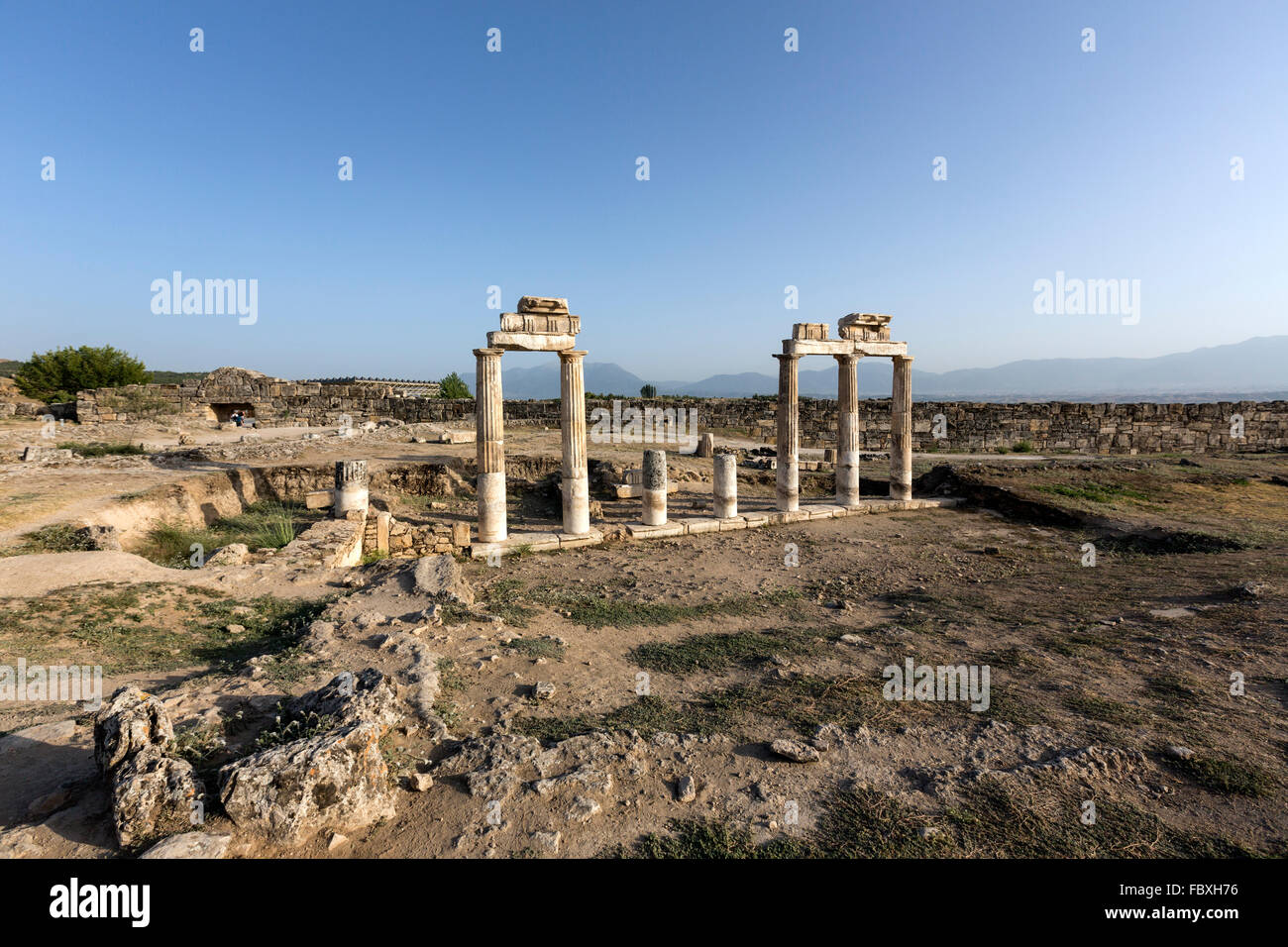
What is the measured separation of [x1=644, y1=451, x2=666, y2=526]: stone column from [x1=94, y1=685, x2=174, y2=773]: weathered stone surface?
995 centimetres

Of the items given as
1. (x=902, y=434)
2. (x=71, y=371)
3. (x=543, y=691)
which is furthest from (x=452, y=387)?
(x=543, y=691)

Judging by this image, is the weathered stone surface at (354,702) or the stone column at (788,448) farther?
the stone column at (788,448)

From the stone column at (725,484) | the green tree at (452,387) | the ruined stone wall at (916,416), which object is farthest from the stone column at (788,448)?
the green tree at (452,387)

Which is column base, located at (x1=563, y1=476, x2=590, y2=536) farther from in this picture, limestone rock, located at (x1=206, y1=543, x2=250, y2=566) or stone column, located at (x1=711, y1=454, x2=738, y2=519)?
limestone rock, located at (x1=206, y1=543, x2=250, y2=566)

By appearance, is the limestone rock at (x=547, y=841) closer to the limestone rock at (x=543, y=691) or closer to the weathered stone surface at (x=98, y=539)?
the limestone rock at (x=543, y=691)

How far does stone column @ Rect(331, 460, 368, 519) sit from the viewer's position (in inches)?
492

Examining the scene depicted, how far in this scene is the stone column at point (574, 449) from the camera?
12305mm

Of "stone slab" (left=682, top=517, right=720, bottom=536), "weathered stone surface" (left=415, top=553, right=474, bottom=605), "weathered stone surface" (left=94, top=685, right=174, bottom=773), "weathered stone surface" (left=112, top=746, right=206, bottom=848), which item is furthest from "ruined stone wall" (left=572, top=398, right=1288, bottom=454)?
"weathered stone surface" (left=112, top=746, right=206, bottom=848)

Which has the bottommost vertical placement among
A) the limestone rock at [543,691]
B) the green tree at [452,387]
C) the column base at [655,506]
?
the limestone rock at [543,691]

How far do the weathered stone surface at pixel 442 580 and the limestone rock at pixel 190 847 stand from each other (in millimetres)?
4808

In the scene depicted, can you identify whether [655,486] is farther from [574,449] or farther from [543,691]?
[543,691]
